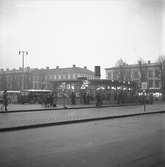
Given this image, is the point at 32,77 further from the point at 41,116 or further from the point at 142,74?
the point at 41,116

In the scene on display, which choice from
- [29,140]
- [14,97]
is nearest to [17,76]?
[14,97]

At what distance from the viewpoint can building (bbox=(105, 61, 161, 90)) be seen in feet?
217

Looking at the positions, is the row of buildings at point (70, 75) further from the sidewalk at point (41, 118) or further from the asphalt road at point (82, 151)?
the asphalt road at point (82, 151)

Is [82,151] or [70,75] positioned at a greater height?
[70,75]

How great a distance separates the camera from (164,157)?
650 centimetres

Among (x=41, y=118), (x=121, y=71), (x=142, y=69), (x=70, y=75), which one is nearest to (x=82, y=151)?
(x=41, y=118)

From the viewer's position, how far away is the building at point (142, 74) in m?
66.2

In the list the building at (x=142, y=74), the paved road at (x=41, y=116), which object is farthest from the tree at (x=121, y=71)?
the paved road at (x=41, y=116)

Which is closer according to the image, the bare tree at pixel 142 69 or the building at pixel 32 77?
the bare tree at pixel 142 69

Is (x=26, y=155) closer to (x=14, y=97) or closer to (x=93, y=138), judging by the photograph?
(x=93, y=138)

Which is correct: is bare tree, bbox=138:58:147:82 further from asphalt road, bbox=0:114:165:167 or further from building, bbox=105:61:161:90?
asphalt road, bbox=0:114:165:167

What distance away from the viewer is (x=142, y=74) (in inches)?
2574

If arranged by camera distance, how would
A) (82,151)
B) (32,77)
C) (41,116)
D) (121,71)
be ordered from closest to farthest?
(82,151) → (41,116) → (121,71) → (32,77)

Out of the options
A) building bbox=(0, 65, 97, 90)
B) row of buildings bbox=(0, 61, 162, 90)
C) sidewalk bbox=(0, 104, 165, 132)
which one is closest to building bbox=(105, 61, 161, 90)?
row of buildings bbox=(0, 61, 162, 90)
